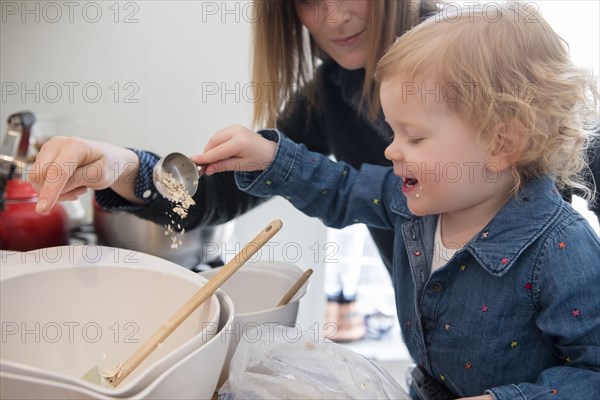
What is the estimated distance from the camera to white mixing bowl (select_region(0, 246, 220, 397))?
66 cm

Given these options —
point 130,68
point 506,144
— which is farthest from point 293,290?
point 130,68

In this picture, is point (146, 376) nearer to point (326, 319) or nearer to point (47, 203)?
point (47, 203)

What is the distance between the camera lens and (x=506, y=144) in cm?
69

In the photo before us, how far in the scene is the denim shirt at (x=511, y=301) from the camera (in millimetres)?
630

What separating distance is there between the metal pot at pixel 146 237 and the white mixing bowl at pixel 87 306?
351 mm

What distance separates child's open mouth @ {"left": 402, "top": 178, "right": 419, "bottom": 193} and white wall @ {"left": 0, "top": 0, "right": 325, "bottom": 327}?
67 centimetres

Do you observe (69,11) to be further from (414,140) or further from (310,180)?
(414,140)

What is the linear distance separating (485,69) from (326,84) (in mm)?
486

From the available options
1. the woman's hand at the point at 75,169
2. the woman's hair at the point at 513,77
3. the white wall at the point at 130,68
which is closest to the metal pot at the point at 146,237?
the woman's hand at the point at 75,169

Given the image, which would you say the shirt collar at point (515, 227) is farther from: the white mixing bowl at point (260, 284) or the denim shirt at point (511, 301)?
the white mixing bowl at point (260, 284)

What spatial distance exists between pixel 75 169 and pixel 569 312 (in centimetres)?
60

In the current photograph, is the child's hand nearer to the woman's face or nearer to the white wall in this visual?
the woman's face

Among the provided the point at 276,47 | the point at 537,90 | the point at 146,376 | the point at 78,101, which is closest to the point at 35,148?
the point at 78,101

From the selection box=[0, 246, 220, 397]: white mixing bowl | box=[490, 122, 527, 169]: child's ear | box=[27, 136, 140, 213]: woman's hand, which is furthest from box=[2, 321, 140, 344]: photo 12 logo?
box=[490, 122, 527, 169]: child's ear
